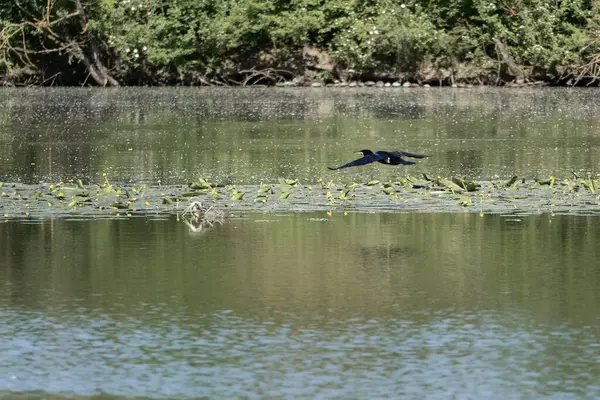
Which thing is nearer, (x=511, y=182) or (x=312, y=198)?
(x=312, y=198)

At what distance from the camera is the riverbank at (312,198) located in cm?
1320

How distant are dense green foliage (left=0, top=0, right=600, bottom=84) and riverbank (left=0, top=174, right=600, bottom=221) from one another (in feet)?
86.6

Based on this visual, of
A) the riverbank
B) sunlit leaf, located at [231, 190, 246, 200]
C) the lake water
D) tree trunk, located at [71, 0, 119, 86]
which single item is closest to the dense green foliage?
tree trunk, located at [71, 0, 119, 86]

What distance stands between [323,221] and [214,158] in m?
7.46

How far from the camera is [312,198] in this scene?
14.1 m

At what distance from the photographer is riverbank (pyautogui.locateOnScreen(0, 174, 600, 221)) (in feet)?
43.3

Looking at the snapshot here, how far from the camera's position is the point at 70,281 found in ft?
→ 31.3

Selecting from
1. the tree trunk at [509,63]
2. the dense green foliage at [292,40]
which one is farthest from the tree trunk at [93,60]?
the tree trunk at [509,63]

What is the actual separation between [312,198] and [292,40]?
31.1 meters

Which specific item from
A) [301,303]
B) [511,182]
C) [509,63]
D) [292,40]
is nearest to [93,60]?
[292,40]

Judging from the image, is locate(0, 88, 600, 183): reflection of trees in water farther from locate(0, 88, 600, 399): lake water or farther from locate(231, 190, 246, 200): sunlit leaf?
locate(231, 190, 246, 200): sunlit leaf

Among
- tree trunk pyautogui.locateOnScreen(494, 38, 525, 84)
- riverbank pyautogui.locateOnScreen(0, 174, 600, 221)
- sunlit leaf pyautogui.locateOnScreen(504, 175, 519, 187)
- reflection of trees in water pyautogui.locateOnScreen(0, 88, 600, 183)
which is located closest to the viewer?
riverbank pyautogui.locateOnScreen(0, 174, 600, 221)

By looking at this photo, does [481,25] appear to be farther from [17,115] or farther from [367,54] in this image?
[17,115]

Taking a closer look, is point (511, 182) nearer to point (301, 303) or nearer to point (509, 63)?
point (301, 303)
